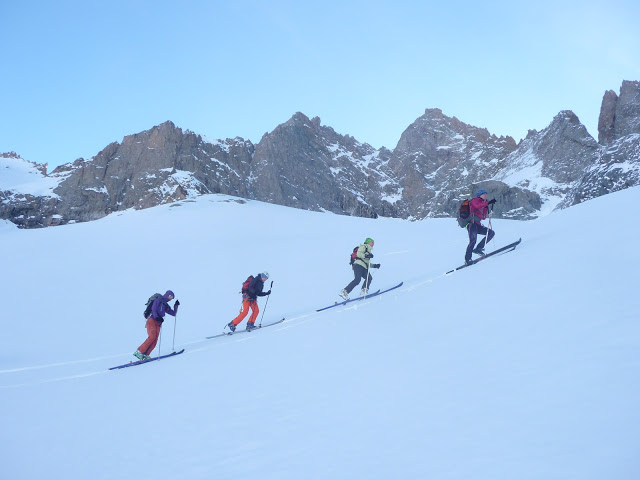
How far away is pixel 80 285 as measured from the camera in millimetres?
17859

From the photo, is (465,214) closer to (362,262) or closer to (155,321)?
(362,262)

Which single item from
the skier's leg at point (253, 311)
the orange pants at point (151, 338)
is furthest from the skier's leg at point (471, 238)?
the orange pants at point (151, 338)

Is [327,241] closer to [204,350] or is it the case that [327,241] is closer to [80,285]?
[80,285]

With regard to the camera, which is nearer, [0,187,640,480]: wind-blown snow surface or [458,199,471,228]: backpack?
[0,187,640,480]: wind-blown snow surface

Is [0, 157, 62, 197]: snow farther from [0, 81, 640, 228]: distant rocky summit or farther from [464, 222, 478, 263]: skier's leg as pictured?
[464, 222, 478, 263]: skier's leg

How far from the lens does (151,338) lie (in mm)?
10203

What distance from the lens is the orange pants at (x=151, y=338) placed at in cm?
1009

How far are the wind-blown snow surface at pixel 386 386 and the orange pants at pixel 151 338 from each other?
734 mm

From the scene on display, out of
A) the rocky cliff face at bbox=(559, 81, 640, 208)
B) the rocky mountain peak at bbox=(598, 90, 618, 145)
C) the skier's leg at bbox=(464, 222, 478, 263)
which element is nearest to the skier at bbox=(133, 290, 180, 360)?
the skier's leg at bbox=(464, 222, 478, 263)

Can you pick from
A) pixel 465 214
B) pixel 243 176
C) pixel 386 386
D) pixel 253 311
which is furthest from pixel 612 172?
pixel 243 176

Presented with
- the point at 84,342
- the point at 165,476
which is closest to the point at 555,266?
the point at 165,476

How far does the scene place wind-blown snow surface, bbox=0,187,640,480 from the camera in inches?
138

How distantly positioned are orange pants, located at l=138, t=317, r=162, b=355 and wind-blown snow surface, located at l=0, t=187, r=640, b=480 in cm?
73

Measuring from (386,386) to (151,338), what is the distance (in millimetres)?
6832
